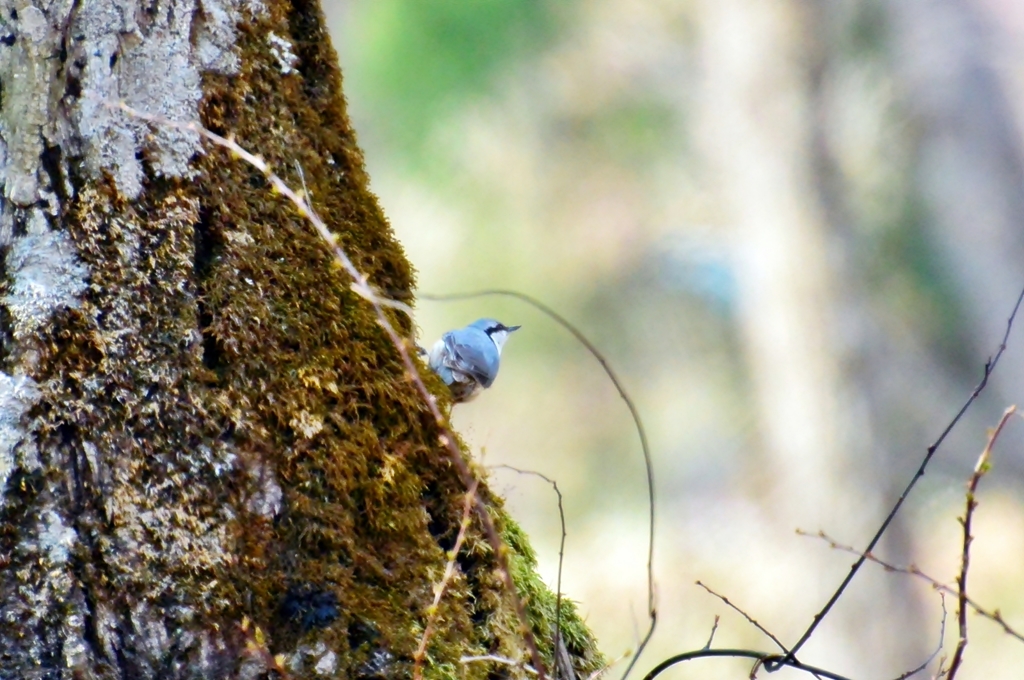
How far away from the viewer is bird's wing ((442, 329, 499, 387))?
2.52 metres

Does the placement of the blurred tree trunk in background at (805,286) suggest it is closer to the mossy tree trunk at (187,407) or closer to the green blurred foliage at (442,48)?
the green blurred foliage at (442,48)

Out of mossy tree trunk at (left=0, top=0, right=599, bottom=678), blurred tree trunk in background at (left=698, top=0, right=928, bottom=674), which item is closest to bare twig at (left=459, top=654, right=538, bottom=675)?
mossy tree trunk at (left=0, top=0, right=599, bottom=678)

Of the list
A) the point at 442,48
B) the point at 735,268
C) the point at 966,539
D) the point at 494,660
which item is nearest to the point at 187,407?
the point at 494,660

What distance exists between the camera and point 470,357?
2.52 meters

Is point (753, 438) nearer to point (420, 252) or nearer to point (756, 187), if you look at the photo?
point (756, 187)

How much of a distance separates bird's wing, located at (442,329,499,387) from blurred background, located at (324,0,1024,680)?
6.65 feet

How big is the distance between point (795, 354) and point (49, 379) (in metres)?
5.14

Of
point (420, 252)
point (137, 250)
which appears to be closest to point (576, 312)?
point (420, 252)

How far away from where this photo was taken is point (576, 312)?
28.8 feet

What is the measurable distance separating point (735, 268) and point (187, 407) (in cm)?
643

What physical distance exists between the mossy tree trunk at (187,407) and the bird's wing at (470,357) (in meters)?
1.23

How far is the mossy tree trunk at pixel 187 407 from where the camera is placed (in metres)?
1.07

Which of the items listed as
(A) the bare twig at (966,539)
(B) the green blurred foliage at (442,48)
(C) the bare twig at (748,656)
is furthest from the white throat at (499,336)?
(B) the green blurred foliage at (442,48)

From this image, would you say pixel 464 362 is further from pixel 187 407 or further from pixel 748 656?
pixel 748 656
